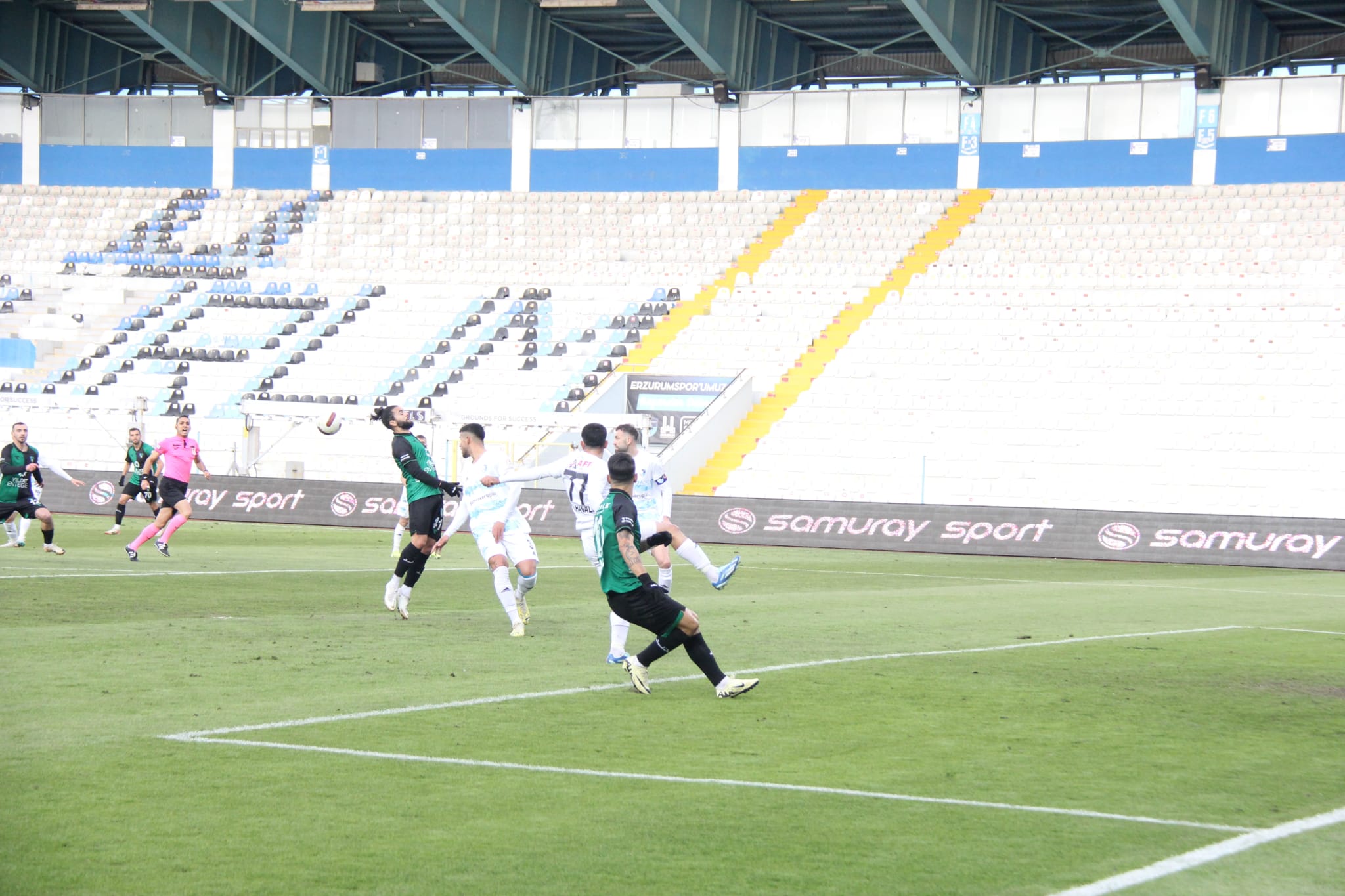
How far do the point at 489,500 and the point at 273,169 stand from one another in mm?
40634

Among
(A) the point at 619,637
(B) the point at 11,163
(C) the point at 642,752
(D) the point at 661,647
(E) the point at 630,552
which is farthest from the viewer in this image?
(B) the point at 11,163

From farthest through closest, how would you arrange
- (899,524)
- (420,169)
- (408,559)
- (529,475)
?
(420,169) → (899,524) → (408,559) → (529,475)

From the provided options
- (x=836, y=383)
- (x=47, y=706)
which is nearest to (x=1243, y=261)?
(x=836, y=383)

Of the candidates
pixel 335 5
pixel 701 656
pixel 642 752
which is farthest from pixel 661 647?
pixel 335 5

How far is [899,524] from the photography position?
29.6 meters

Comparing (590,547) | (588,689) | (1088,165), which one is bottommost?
(588,689)

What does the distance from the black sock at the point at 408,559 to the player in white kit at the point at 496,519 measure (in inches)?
22.7

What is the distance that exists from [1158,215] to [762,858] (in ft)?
131

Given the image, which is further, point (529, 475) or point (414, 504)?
point (414, 504)

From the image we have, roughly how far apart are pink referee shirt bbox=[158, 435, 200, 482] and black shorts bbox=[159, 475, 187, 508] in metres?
0.08

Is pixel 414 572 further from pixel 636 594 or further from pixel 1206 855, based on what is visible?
pixel 1206 855

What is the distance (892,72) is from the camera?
48.9 meters

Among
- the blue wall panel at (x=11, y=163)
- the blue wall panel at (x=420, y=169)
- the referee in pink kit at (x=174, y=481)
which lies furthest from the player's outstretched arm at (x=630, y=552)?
the blue wall panel at (x=11, y=163)

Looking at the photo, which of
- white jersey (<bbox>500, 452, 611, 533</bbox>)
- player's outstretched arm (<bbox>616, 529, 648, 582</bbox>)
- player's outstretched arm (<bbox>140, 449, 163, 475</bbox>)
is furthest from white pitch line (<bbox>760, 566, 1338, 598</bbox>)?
player's outstretched arm (<bbox>616, 529, 648, 582</bbox>)
